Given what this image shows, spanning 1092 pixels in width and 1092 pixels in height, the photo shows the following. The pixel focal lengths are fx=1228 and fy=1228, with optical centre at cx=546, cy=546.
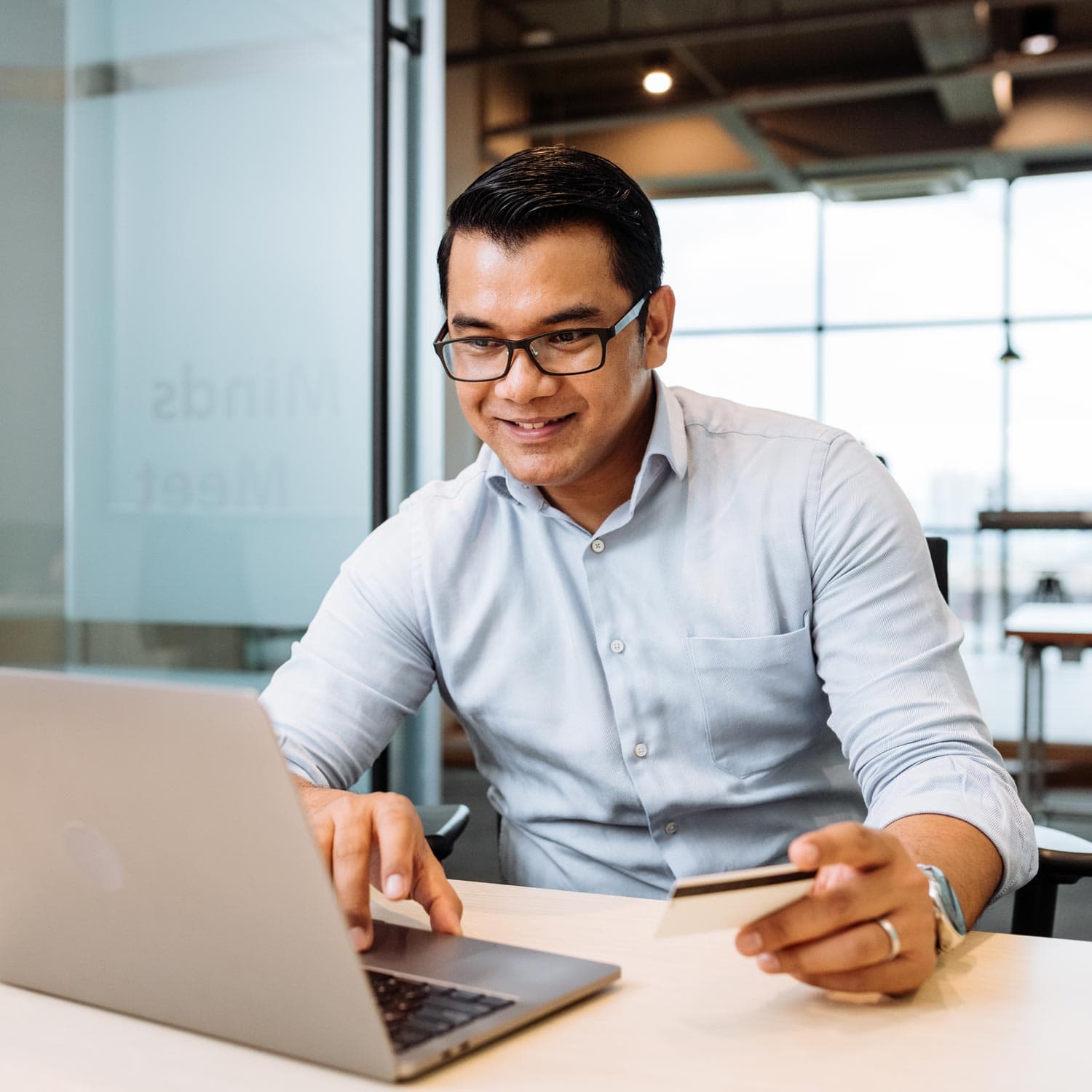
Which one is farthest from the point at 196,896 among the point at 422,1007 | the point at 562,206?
the point at 562,206

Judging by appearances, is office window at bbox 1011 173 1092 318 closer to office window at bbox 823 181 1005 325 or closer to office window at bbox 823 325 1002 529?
office window at bbox 823 181 1005 325

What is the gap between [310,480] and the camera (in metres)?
3.03

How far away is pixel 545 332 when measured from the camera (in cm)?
139

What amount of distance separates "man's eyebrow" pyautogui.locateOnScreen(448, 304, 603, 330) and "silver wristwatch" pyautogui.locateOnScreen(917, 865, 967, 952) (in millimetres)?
719

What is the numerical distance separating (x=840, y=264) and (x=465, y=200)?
6371mm

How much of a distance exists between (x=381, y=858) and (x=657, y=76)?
22.0 ft

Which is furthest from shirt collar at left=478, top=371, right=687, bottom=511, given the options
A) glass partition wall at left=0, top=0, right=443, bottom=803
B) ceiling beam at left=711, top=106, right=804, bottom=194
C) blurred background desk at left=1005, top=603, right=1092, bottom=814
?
ceiling beam at left=711, top=106, right=804, bottom=194

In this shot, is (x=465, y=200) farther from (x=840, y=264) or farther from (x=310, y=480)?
(x=840, y=264)

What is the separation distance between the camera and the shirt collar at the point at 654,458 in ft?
4.81

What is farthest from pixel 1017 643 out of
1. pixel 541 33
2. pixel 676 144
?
pixel 541 33

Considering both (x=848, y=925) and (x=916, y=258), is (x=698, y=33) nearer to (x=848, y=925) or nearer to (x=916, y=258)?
(x=916, y=258)

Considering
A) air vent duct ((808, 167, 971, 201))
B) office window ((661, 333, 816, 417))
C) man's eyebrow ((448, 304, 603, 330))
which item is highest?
air vent duct ((808, 167, 971, 201))

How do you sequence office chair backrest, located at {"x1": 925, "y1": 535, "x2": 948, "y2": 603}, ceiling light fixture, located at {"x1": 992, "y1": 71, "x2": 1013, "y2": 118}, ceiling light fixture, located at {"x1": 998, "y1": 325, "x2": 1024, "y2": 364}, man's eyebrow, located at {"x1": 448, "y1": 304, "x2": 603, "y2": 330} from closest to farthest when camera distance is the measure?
man's eyebrow, located at {"x1": 448, "y1": 304, "x2": 603, "y2": 330}, office chair backrest, located at {"x1": 925, "y1": 535, "x2": 948, "y2": 603}, ceiling light fixture, located at {"x1": 992, "y1": 71, "x2": 1013, "y2": 118}, ceiling light fixture, located at {"x1": 998, "y1": 325, "x2": 1024, "y2": 364}

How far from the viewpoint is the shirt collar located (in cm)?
147
